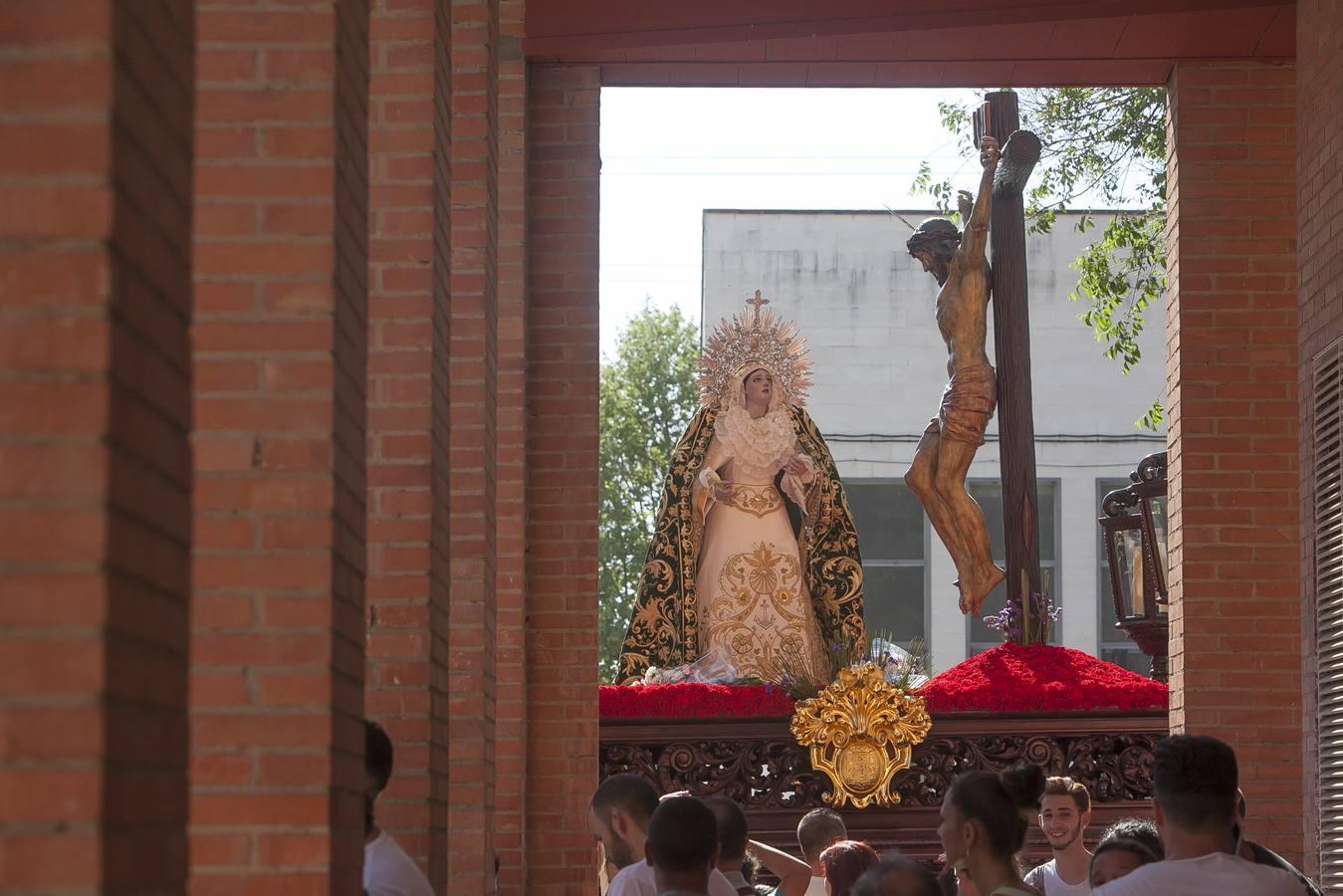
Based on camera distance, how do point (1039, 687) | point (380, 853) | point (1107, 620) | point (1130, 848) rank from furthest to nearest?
point (1107, 620)
point (1039, 687)
point (1130, 848)
point (380, 853)

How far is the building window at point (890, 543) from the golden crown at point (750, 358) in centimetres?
1806

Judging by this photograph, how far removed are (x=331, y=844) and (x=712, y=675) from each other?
7.46 metres

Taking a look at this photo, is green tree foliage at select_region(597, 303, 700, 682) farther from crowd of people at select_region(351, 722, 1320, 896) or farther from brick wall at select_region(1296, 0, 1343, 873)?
crowd of people at select_region(351, 722, 1320, 896)

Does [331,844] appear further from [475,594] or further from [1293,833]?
[1293,833]

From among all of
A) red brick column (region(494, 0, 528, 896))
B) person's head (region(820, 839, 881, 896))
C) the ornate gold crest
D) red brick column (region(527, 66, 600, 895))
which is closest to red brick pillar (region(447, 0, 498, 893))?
person's head (region(820, 839, 881, 896))

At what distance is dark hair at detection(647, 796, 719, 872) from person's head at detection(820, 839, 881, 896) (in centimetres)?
123

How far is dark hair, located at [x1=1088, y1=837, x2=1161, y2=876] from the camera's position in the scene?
16.1 feet

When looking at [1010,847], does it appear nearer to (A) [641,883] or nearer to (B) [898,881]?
(B) [898,881]

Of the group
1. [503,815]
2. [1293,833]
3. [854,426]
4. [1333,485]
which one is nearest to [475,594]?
[503,815]

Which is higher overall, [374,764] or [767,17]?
[767,17]

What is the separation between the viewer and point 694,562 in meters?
12.3

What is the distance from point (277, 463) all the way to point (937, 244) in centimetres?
844

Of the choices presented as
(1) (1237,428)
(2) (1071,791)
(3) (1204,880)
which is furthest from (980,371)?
(3) (1204,880)

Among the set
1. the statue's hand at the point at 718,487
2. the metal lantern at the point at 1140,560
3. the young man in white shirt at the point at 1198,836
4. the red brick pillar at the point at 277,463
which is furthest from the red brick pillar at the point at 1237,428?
the red brick pillar at the point at 277,463
